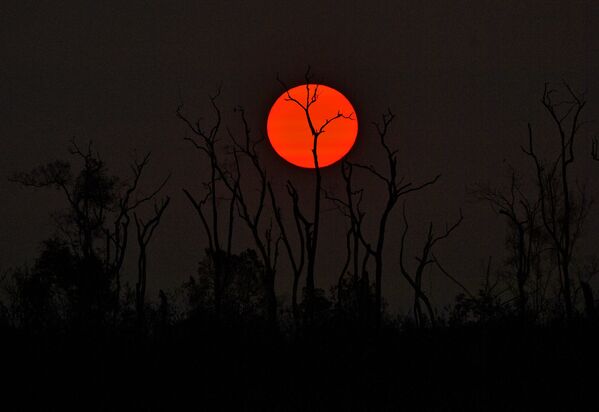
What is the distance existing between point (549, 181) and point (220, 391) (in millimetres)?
30530

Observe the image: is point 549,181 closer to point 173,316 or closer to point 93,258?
point 93,258

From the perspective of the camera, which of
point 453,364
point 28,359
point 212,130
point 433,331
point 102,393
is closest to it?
point 102,393

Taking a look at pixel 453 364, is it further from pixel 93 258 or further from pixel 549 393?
pixel 93 258

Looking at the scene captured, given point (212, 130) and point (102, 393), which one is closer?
point (102, 393)

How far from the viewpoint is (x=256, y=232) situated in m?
38.6

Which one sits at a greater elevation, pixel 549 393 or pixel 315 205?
pixel 315 205

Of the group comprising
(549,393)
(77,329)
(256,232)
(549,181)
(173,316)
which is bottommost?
(549,393)

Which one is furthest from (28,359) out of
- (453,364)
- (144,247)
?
(144,247)

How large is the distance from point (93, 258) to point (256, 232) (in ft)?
36.3

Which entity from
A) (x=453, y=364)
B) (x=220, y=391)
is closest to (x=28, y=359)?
(x=220, y=391)

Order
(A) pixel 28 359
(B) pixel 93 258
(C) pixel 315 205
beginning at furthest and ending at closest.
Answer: (B) pixel 93 258 → (C) pixel 315 205 → (A) pixel 28 359

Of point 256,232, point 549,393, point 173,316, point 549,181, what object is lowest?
point 549,393

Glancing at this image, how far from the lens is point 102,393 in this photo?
1430cm

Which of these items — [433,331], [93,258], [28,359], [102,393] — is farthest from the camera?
[93,258]
